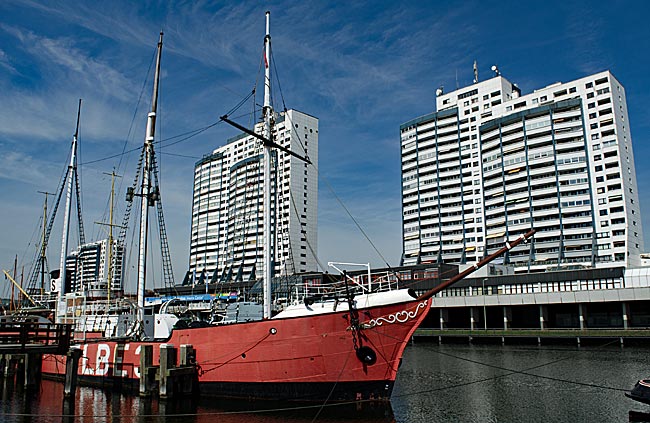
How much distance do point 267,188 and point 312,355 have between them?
928cm

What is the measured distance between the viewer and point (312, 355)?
22094 mm

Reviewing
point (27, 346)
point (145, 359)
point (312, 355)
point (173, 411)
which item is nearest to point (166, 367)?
point (145, 359)

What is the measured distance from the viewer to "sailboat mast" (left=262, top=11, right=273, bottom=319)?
25.5 metres

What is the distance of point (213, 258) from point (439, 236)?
64844 millimetres

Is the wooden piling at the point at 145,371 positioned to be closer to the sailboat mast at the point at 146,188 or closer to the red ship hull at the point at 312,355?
the red ship hull at the point at 312,355

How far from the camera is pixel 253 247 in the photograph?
126 m

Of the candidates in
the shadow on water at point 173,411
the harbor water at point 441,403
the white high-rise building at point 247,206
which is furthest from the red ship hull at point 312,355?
the white high-rise building at point 247,206

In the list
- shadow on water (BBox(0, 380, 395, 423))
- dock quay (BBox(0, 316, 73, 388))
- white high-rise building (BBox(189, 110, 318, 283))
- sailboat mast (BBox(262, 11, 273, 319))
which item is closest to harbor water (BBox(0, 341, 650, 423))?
shadow on water (BBox(0, 380, 395, 423))

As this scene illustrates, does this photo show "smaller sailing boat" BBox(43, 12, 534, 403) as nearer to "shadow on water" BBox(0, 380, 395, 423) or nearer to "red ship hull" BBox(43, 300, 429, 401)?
"red ship hull" BBox(43, 300, 429, 401)

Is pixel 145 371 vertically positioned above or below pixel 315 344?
below

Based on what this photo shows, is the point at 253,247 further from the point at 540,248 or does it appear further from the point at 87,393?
the point at 87,393

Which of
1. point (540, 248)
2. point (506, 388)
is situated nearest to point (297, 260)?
point (540, 248)

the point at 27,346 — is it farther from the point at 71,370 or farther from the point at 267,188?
the point at 267,188

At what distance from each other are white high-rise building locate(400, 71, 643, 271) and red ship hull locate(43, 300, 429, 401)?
6901 centimetres
